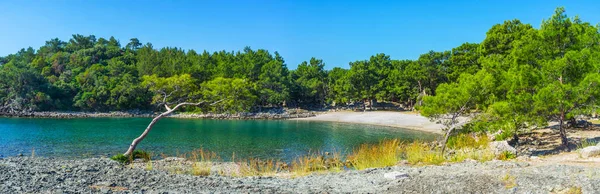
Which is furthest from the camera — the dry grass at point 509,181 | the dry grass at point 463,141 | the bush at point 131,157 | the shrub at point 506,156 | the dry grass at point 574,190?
the dry grass at point 463,141

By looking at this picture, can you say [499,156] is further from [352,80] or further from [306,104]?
[306,104]

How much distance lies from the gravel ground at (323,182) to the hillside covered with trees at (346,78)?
21.8ft

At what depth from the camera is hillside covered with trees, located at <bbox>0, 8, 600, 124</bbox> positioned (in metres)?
15.4

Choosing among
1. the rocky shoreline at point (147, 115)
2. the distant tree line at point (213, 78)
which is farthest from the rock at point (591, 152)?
the rocky shoreline at point (147, 115)

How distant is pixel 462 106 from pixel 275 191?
44.9ft

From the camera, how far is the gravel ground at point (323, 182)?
313 inches

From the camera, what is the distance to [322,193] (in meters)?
8.32

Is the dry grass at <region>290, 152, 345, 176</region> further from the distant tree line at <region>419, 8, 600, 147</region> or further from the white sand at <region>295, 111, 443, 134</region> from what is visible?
the white sand at <region>295, 111, 443, 134</region>

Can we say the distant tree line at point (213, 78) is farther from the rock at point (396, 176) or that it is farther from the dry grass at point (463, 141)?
the rock at point (396, 176)

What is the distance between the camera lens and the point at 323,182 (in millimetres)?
10102

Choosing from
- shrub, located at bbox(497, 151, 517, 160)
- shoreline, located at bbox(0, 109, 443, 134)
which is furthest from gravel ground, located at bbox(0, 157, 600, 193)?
shoreline, located at bbox(0, 109, 443, 134)

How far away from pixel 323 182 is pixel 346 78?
57972 millimetres

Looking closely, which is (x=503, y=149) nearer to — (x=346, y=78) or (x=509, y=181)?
(x=509, y=181)

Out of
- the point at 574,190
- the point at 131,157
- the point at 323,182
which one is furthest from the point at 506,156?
the point at 131,157
